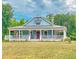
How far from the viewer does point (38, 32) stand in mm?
2143

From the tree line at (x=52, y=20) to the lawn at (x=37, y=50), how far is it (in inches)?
5.0

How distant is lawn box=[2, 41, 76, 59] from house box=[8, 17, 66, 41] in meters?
Result: 0.05

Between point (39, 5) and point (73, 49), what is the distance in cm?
52

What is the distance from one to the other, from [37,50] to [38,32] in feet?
0.57

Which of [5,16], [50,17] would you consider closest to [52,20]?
[50,17]

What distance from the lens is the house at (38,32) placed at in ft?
7.04

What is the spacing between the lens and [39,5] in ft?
6.97

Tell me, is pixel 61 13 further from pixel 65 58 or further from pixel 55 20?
pixel 65 58

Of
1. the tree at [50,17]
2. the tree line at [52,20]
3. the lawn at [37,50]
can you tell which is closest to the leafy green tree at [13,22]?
the tree line at [52,20]

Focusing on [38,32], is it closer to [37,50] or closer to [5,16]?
A: [37,50]

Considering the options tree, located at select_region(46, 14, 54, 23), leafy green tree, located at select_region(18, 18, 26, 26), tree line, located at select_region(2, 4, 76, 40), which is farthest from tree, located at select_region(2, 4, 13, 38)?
tree, located at select_region(46, 14, 54, 23)

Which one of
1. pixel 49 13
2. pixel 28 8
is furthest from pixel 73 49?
pixel 28 8

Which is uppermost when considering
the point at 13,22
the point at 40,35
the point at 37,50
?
the point at 13,22

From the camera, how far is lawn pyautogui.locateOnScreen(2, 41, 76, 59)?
6.91ft
